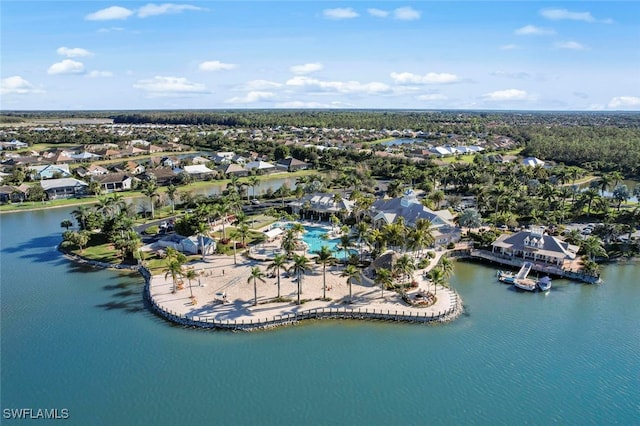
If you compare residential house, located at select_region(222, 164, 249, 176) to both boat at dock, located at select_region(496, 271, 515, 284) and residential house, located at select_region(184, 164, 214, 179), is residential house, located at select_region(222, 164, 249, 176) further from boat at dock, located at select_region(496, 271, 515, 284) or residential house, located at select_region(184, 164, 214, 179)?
boat at dock, located at select_region(496, 271, 515, 284)

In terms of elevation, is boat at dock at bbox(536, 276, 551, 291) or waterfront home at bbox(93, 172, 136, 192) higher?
waterfront home at bbox(93, 172, 136, 192)

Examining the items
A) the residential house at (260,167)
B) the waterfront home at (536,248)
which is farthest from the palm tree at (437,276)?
the residential house at (260,167)

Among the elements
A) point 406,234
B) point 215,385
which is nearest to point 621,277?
point 406,234

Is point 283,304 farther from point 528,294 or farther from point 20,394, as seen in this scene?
point 528,294

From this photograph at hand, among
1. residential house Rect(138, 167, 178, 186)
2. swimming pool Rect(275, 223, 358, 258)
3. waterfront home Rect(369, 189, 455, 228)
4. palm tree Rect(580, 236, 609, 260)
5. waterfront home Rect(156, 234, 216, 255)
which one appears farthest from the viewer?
residential house Rect(138, 167, 178, 186)

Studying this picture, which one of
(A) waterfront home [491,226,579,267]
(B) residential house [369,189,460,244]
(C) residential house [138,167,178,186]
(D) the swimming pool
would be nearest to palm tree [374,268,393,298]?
(D) the swimming pool

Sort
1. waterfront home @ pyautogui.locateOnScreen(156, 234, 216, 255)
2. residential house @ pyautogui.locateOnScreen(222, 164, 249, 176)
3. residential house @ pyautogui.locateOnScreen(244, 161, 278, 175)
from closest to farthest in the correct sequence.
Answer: waterfront home @ pyautogui.locateOnScreen(156, 234, 216, 255) → residential house @ pyautogui.locateOnScreen(222, 164, 249, 176) → residential house @ pyautogui.locateOnScreen(244, 161, 278, 175)

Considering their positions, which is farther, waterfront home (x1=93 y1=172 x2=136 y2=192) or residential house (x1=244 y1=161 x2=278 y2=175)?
residential house (x1=244 y1=161 x2=278 y2=175)
